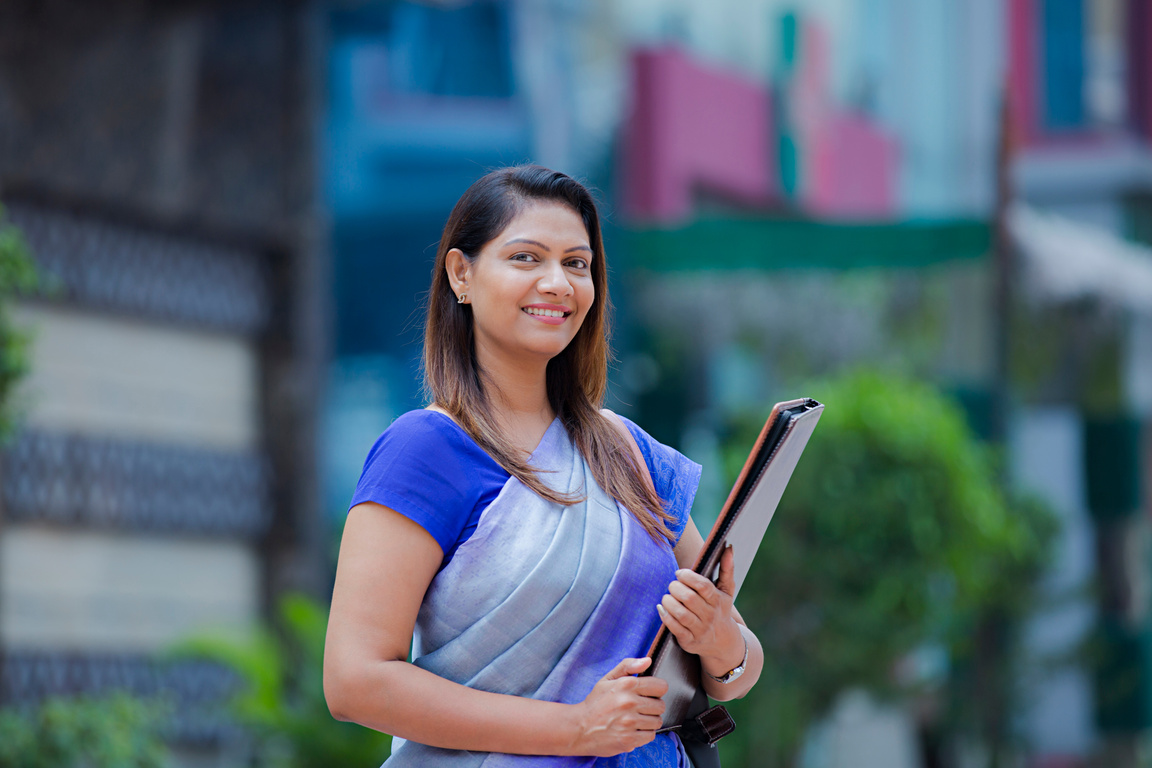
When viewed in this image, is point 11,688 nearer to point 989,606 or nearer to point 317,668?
point 317,668

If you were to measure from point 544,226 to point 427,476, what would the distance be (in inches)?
13.8

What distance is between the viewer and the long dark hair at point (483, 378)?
1705mm

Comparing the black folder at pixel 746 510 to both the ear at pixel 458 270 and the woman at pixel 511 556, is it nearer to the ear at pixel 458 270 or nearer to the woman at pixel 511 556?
the woman at pixel 511 556

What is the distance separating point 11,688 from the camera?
5836 millimetres

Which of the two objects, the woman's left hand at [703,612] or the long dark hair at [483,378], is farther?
the long dark hair at [483,378]

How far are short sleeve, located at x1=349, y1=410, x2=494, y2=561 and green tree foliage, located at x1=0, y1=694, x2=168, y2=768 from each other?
11.3 ft

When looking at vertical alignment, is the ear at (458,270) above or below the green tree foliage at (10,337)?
above

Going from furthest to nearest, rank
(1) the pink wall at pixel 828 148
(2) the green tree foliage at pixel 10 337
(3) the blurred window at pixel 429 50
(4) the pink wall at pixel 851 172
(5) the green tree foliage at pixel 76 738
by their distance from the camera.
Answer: (4) the pink wall at pixel 851 172 < (1) the pink wall at pixel 828 148 < (3) the blurred window at pixel 429 50 < (5) the green tree foliage at pixel 76 738 < (2) the green tree foliage at pixel 10 337

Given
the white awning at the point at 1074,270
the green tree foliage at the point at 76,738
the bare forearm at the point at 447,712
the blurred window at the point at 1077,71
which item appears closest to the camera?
the bare forearm at the point at 447,712

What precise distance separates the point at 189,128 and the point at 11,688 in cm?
Result: 284

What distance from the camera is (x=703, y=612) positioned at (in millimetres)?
1573

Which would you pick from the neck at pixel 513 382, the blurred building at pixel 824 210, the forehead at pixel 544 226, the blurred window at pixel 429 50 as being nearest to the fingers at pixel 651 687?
the neck at pixel 513 382

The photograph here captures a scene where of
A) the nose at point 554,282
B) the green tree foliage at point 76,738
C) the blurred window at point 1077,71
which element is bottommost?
the green tree foliage at point 76,738

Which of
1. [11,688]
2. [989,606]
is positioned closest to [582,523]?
[11,688]
